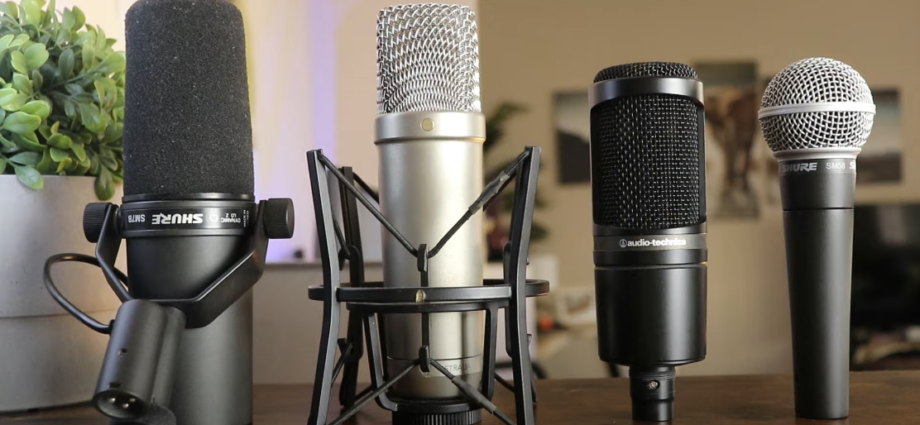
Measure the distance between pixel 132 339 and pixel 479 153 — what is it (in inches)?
11.3

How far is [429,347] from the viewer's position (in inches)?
23.5

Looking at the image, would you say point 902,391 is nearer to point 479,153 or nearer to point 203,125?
point 479,153

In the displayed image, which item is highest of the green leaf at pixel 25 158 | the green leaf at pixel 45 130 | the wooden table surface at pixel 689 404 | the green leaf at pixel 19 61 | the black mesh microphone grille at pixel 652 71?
the green leaf at pixel 19 61

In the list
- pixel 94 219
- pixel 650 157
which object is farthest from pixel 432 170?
pixel 94 219

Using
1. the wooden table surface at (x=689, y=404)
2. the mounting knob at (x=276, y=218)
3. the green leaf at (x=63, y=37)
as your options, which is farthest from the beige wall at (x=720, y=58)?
the mounting knob at (x=276, y=218)

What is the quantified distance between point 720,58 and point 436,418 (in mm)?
4226

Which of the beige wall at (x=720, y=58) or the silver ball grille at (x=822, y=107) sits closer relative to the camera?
the silver ball grille at (x=822, y=107)

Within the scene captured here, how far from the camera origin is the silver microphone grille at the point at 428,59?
0.62 m

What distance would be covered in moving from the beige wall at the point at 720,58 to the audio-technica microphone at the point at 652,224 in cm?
382

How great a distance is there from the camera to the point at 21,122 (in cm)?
72

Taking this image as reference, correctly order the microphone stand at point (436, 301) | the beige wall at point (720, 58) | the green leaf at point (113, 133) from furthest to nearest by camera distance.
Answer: the beige wall at point (720, 58), the green leaf at point (113, 133), the microphone stand at point (436, 301)

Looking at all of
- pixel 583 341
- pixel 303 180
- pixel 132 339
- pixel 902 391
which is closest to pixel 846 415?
pixel 902 391

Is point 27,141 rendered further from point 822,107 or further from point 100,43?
point 822,107

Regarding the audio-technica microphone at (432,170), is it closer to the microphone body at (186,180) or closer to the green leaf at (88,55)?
the microphone body at (186,180)
